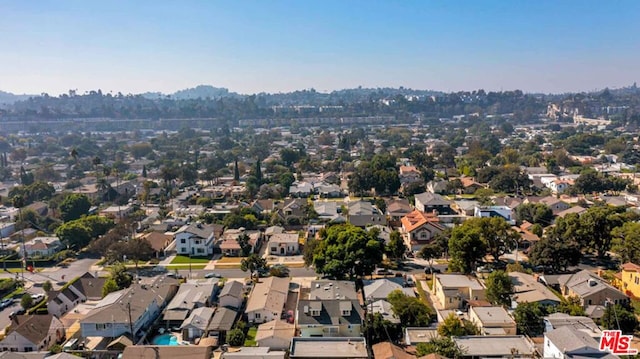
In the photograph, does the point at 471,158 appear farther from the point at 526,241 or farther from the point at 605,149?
the point at 526,241

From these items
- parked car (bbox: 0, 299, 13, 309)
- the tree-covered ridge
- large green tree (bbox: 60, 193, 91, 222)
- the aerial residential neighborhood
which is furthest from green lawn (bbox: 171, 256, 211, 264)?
the tree-covered ridge

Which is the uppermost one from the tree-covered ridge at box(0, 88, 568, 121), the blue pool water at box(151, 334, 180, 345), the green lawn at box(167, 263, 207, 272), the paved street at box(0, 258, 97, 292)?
the tree-covered ridge at box(0, 88, 568, 121)

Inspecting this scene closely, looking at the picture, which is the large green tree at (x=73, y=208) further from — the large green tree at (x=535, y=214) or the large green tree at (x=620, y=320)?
the large green tree at (x=620, y=320)

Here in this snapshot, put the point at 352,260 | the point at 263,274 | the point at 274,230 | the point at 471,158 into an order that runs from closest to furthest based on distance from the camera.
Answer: the point at 352,260 → the point at 263,274 → the point at 274,230 → the point at 471,158

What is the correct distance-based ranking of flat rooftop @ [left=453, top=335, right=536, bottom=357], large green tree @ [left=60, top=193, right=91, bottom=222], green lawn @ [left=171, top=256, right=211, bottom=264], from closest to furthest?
1. flat rooftop @ [left=453, top=335, right=536, bottom=357]
2. green lawn @ [left=171, top=256, right=211, bottom=264]
3. large green tree @ [left=60, top=193, right=91, bottom=222]

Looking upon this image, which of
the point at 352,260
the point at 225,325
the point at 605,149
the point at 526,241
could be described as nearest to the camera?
the point at 225,325

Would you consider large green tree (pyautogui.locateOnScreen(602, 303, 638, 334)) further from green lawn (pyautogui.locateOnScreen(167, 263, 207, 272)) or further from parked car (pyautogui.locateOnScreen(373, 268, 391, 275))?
green lawn (pyautogui.locateOnScreen(167, 263, 207, 272))

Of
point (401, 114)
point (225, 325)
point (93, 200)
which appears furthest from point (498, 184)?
point (401, 114)

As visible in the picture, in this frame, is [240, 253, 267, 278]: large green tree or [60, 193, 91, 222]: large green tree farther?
[60, 193, 91, 222]: large green tree
